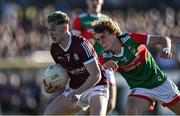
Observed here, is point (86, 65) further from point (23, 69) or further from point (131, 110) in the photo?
point (23, 69)

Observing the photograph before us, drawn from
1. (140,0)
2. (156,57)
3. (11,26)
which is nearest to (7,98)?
(156,57)

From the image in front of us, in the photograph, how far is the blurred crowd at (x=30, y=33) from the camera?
808 inches

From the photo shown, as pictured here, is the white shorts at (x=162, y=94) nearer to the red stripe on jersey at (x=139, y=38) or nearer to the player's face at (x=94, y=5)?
the red stripe on jersey at (x=139, y=38)

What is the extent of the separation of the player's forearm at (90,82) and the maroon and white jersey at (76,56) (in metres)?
0.25

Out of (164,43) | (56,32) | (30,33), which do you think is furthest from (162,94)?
(30,33)

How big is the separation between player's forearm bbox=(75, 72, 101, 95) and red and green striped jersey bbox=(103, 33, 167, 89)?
0.85 meters

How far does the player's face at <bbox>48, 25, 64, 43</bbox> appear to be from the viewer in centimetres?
1002

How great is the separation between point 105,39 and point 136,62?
2.02 feet

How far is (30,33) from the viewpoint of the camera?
26031 mm

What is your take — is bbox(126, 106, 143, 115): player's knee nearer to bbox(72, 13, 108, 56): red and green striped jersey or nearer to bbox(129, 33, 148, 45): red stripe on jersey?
bbox(129, 33, 148, 45): red stripe on jersey

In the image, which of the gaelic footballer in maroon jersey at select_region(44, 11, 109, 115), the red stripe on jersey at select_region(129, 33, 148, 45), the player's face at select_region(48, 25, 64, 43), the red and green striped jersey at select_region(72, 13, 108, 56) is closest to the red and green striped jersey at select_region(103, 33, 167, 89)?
the red stripe on jersey at select_region(129, 33, 148, 45)

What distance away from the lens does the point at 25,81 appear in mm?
20734

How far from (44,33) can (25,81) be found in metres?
5.45

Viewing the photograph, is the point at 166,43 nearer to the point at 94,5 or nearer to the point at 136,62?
the point at 136,62
